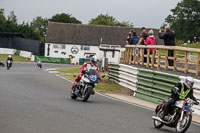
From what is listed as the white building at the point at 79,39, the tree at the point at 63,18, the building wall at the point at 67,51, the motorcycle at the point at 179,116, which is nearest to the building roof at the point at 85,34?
the white building at the point at 79,39

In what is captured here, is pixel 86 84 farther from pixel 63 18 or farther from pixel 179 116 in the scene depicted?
pixel 63 18

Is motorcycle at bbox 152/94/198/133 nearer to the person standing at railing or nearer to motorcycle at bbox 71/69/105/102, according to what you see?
motorcycle at bbox 71/69/105/102

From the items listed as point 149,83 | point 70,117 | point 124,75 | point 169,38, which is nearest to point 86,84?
point 149,83

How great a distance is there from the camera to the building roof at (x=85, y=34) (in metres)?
103

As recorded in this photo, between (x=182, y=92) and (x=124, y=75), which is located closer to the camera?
(x=182, y=92)

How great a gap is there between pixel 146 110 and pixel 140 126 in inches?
167

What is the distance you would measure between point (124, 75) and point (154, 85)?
4.63m

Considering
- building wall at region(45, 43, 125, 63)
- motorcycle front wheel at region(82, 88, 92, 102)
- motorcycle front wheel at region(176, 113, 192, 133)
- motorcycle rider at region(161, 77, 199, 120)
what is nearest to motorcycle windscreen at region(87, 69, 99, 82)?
motorcycle front wheel at region(82, 88, 92, 102)

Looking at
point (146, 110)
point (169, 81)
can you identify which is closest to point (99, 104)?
point (146, 110)

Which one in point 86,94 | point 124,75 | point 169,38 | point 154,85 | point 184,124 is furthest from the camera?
point 124,75

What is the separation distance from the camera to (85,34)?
104 metres

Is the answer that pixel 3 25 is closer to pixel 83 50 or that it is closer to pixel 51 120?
pixel 83 50

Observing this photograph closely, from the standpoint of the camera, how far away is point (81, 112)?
46.6 feet

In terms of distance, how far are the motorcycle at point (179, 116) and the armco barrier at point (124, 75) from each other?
9.78 metres
